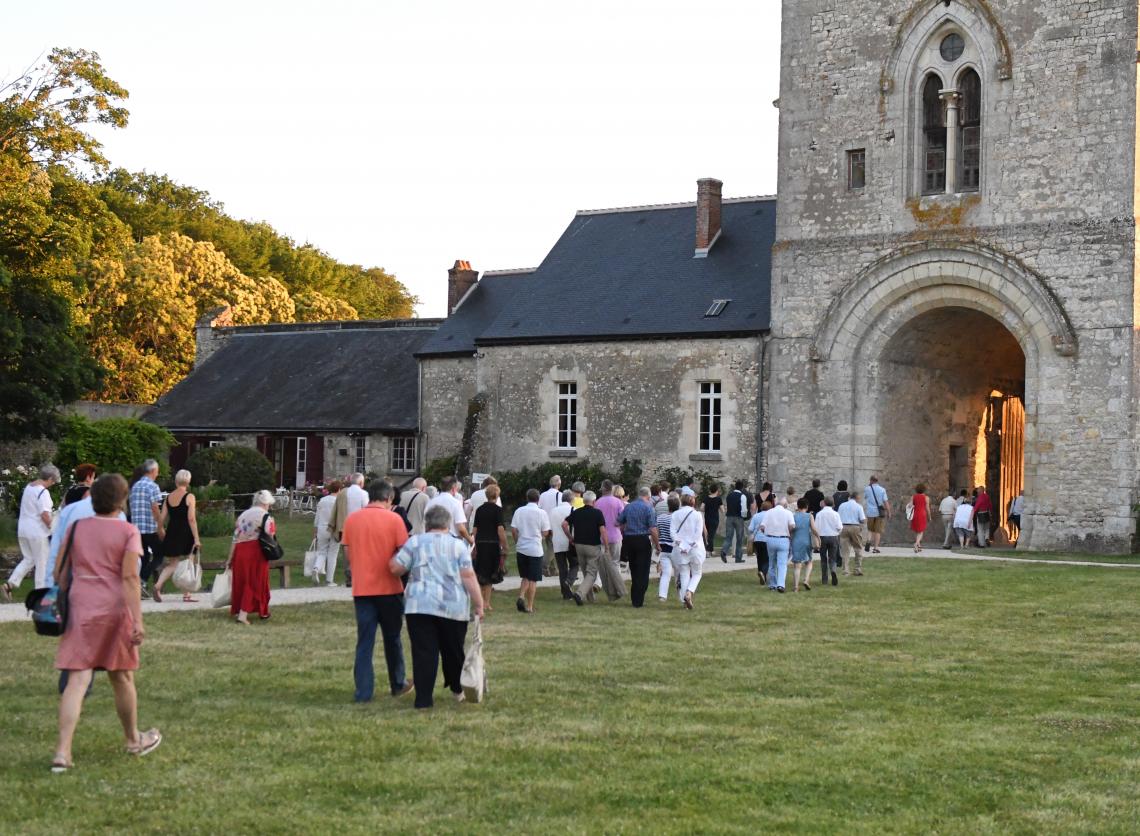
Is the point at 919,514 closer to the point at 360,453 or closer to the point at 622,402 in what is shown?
the point at 622,402

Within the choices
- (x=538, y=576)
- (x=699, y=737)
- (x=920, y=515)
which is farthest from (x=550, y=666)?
(x=920, y=515)

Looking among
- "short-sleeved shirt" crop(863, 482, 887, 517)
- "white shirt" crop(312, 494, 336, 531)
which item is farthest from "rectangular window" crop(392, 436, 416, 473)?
"white shirt" crop(312, 494, 336, 531)

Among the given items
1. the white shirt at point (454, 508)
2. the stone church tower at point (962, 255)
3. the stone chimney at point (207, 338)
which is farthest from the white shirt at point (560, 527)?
the stone chimney at point (207, 338)

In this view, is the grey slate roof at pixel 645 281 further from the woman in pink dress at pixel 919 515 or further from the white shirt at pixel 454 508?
the white shirt at pixel 454 508

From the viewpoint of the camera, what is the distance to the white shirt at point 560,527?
20219 mm

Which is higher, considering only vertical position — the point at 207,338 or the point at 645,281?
the point at 645,281

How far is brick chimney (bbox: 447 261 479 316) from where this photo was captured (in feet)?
144

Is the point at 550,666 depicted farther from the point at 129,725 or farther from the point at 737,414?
the point at 737,414

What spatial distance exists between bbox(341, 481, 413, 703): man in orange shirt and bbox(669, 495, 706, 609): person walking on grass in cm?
777

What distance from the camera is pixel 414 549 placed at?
1148 centimetres

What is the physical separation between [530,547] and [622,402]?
679 inches

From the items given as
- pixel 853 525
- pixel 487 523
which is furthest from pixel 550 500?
pixel 853 525

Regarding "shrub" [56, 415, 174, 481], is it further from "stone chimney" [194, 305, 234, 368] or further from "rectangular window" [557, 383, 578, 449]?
"stone chimney" [194, 305, 234, 368]

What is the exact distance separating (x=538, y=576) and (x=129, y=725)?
903 centimetres
